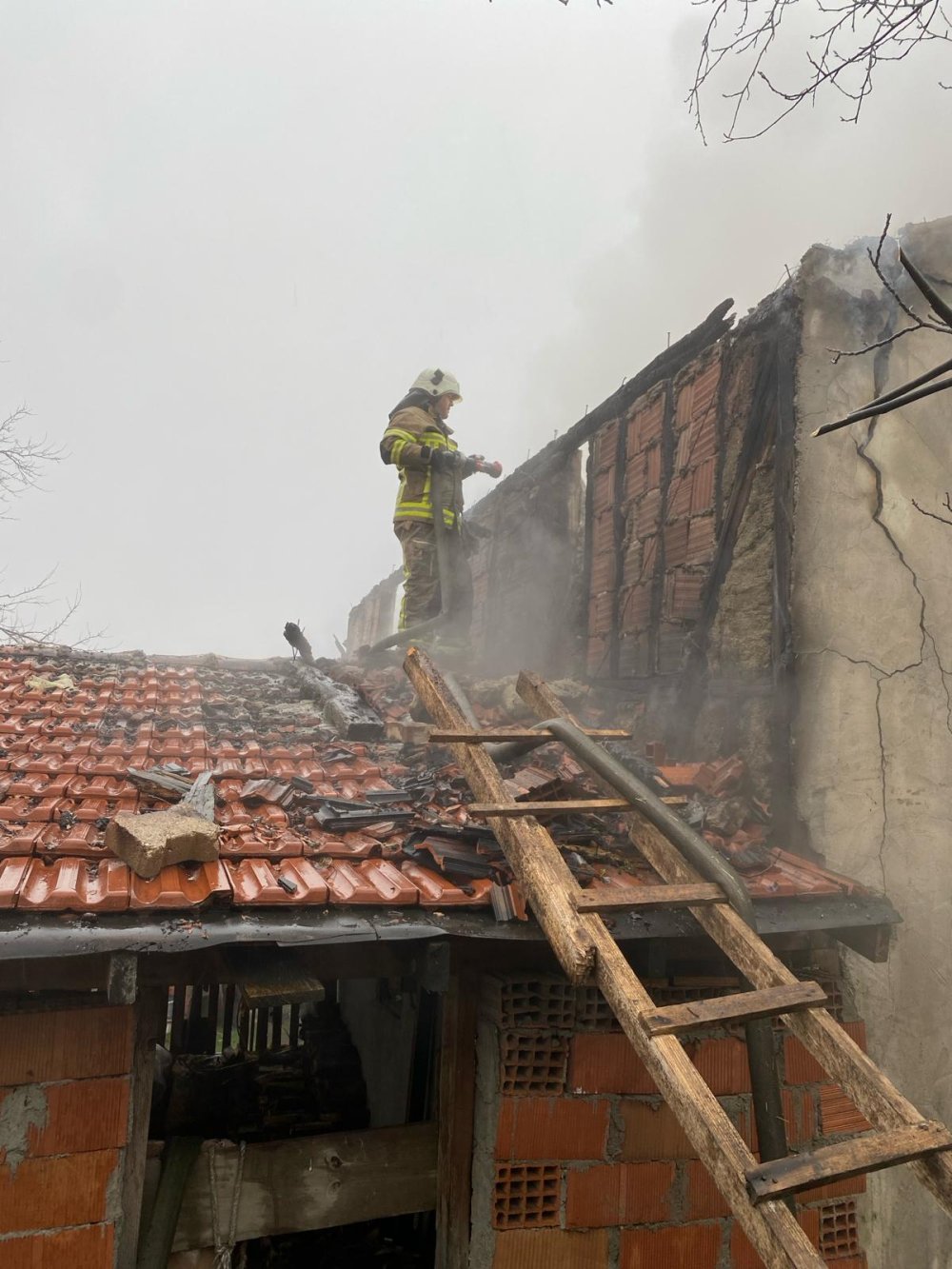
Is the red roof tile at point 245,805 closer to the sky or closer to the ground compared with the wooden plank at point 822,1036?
closer to the sky

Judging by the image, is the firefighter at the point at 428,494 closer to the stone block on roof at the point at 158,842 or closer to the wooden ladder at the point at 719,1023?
the wooden ladder at the point at 719,1023

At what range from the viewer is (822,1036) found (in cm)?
238

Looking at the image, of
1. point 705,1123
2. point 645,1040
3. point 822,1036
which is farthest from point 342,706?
point 705,1123

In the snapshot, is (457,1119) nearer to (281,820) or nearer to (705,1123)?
(281,820)

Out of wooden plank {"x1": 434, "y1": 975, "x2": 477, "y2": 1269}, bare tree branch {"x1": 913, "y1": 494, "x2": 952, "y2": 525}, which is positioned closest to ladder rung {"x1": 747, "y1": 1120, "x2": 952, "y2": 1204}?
wooden plank {"x1": 434, "y1": 975, "x2": 477, "y2": 1269}

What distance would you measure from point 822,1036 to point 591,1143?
1511 mm

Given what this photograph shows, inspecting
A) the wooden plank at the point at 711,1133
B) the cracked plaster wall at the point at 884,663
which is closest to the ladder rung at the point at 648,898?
the wooden plank at the point at 711,1133

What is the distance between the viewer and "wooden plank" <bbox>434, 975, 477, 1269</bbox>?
3.48m

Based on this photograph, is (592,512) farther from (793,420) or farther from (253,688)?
(253,688)

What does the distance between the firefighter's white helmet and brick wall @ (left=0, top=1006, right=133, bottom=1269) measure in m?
6.90

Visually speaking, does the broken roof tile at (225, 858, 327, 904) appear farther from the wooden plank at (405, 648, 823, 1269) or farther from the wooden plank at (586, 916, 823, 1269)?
the wooden plank at (586, 916, 823, 1269)

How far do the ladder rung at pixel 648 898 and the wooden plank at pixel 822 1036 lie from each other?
8cm

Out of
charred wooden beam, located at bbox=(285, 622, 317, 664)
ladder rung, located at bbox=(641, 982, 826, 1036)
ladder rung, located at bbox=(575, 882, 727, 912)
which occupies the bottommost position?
ladder rung, located at bbox=(641, 982, 826, 1036)

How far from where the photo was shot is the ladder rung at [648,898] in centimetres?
276
